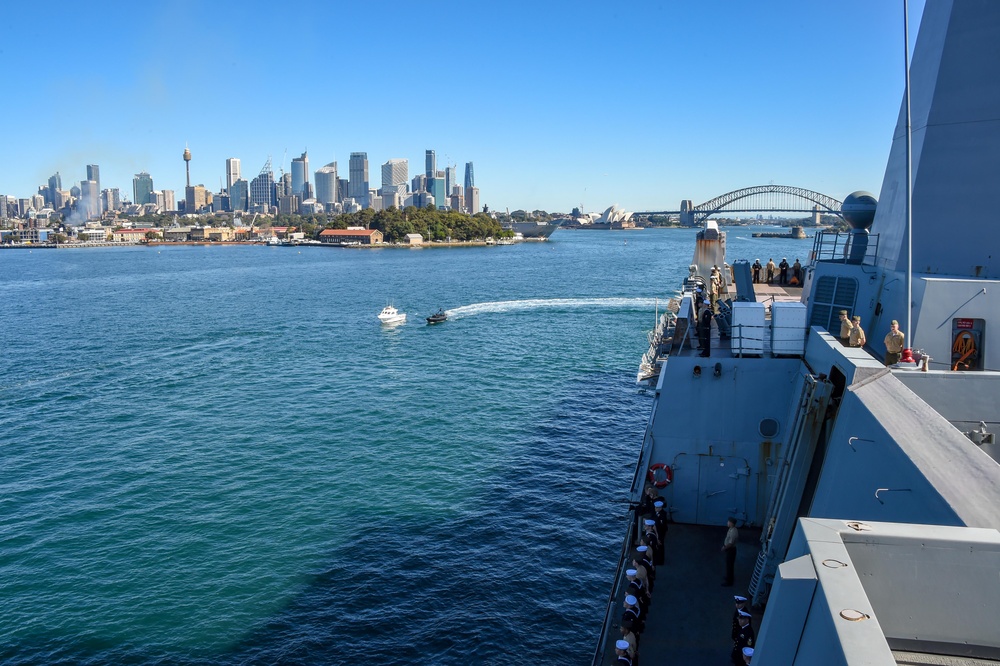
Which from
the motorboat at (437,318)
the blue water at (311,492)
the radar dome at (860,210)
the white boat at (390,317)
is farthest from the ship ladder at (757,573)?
the motorboat at (437,318)

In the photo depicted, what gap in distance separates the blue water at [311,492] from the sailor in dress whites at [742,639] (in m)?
6.32

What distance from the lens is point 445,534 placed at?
67.0ft

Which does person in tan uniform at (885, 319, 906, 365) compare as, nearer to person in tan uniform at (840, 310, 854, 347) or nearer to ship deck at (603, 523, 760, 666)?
person in tan uniform at (840, 310, 854, 347)

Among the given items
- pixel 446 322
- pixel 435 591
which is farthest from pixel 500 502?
pixel 446 322

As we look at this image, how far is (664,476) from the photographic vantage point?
1438cm

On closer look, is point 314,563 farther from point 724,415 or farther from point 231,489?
point 724,415

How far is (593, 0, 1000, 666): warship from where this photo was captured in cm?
464

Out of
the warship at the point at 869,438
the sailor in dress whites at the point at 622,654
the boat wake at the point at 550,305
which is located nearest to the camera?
the warship at the point at 869,438

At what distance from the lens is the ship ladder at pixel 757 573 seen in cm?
1130

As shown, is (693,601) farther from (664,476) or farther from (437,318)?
(437,318)

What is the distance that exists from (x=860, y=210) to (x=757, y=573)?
9.13 metres

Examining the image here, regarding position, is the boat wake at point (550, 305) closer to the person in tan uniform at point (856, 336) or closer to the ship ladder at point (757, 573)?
the ship ladder at point (757, 573)

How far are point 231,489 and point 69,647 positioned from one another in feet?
27.1

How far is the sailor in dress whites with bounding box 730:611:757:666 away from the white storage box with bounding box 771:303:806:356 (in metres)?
6.01
